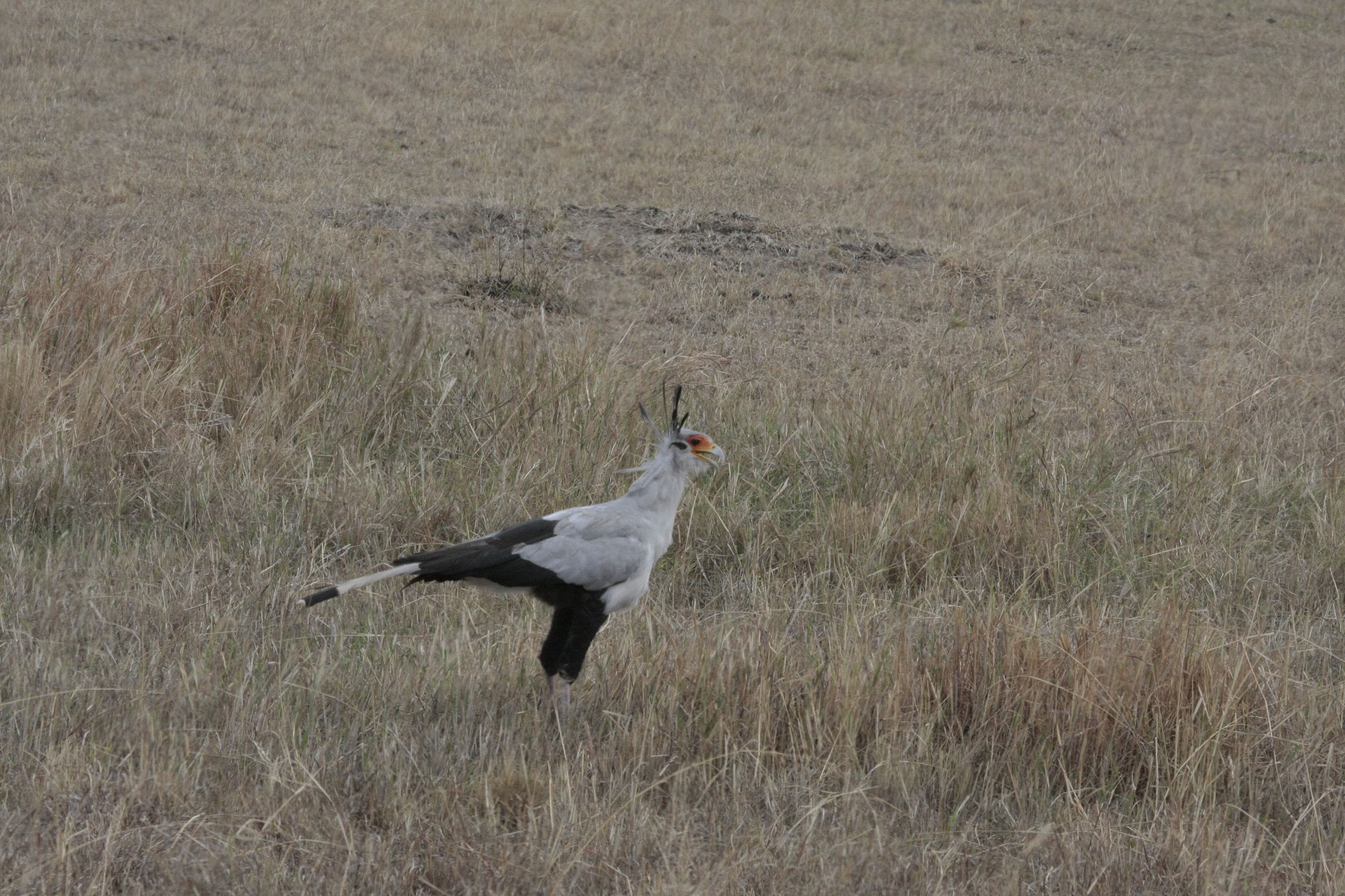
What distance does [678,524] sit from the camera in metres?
4.90

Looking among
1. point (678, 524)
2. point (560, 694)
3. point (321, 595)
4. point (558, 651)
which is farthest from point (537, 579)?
point (678, 524)

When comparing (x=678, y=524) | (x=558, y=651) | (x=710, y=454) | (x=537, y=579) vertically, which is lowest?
(x=678, y=524)

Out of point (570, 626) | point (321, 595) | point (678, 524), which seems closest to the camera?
point (321, 595)

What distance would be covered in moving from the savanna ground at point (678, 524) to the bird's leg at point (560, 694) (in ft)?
0.25

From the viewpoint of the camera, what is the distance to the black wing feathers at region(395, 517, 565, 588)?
3.27 m

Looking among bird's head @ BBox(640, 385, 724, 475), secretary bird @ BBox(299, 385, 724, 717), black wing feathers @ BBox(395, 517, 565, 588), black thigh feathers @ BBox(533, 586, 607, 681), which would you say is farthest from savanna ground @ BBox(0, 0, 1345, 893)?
bird's head @ BBox(640, 385, 724, 475)

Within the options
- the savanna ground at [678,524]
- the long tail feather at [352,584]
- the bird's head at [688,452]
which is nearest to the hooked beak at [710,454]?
the bird's head at [688,452]

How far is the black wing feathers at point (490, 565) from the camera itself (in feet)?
10.7

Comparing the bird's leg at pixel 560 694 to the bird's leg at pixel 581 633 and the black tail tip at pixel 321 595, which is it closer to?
the bird's leg at pixel 581 633

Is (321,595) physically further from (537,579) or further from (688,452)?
(688,452)

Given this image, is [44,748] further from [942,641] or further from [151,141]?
[151,141]

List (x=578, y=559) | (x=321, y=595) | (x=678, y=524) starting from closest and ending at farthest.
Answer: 1. (x=321, y=595)
2. (x=578, y=559)
3. (x=678, y=524)

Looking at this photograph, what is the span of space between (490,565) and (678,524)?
170 cm

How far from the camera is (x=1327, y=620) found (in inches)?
179
